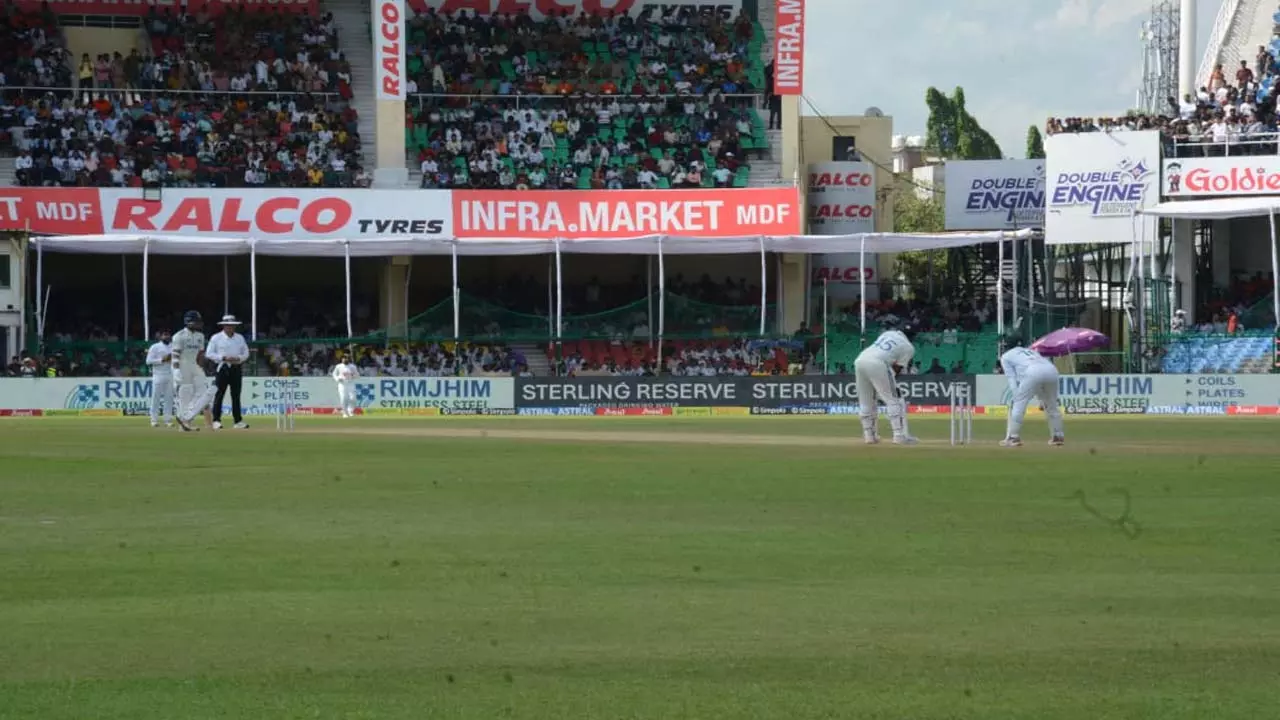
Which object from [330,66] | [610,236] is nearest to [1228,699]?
[610,236]

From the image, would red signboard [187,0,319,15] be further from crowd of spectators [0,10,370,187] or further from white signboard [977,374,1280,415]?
white signboard [977,374,1280,415]

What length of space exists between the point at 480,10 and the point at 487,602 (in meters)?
45.8

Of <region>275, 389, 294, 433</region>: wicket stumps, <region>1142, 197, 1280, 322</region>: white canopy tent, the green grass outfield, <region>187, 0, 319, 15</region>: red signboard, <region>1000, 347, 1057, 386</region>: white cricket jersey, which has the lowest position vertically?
the green grass outfield

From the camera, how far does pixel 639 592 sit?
33.4 feet

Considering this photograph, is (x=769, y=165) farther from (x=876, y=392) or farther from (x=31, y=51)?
(x=876, y=392)

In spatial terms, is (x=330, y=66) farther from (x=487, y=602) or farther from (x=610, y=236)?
(x=487, y=602)

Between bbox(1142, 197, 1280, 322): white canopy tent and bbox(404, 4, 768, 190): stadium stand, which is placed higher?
bbox(404, 4, 768, 190): stadium stand

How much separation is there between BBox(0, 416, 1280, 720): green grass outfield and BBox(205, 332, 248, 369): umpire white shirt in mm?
8568

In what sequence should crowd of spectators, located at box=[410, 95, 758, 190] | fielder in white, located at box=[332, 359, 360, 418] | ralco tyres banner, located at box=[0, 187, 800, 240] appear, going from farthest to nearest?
crowd of spectators, located at box=[410, 95, 758, 190]
ralco tyres banner, located at box=[0, 187, 800, 240]
fielder in white, located at box=[332, 359, 360, 418]

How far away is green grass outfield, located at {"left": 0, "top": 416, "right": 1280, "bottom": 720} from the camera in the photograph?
749 centimetres

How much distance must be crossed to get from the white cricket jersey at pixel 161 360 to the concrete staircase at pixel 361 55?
19.3 metres

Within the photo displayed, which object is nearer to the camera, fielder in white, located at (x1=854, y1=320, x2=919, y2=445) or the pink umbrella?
fielder in white, located at (x1=854, y1=320, x2=919, y2=445)

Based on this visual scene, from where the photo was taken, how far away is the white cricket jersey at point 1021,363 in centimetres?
2402

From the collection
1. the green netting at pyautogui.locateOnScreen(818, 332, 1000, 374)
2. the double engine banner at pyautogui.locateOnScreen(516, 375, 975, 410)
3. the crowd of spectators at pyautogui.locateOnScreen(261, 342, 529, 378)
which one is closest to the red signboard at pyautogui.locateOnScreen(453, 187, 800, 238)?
the crowd of spectators at pyautogui.locateOnScreen(261, 342, 529, 378)
